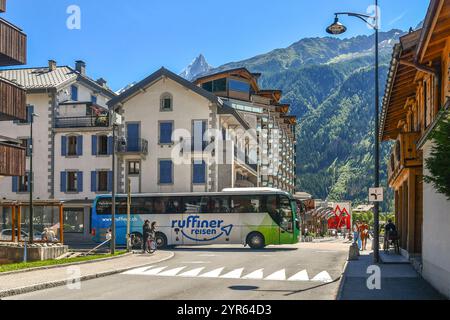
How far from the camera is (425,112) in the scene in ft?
69.0

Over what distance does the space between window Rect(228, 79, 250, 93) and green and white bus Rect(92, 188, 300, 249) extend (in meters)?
28.5

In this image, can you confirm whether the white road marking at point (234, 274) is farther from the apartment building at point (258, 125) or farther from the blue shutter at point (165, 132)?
the apartment building at point (258, 125)

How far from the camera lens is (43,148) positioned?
165ft

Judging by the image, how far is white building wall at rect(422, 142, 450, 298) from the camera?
13.3 meters

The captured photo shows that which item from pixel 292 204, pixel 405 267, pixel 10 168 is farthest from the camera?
pixel 292 204

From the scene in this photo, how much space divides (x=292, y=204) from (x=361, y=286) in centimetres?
1964

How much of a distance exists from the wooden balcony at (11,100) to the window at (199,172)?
66.9 feet

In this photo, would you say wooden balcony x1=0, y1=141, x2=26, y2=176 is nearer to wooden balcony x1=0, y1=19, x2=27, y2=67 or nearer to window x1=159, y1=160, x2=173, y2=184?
wooden balcony x1=0, y1=19, x2=27, y2=67

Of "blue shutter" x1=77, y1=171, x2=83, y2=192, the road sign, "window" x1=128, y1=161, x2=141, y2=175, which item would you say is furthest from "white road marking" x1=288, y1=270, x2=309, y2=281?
"blue shutter" x1=77, y1=171, x2=83, y2=192

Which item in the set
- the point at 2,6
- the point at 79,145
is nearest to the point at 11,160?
the point at 2,6

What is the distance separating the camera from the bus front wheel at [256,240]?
3566 cm

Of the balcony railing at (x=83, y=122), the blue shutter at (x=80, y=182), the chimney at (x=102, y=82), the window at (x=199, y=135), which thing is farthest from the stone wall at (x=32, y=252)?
the chimney at (x=102, y=82)

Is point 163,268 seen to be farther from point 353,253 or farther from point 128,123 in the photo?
point 128,123

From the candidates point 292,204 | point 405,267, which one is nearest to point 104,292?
point 405,267
